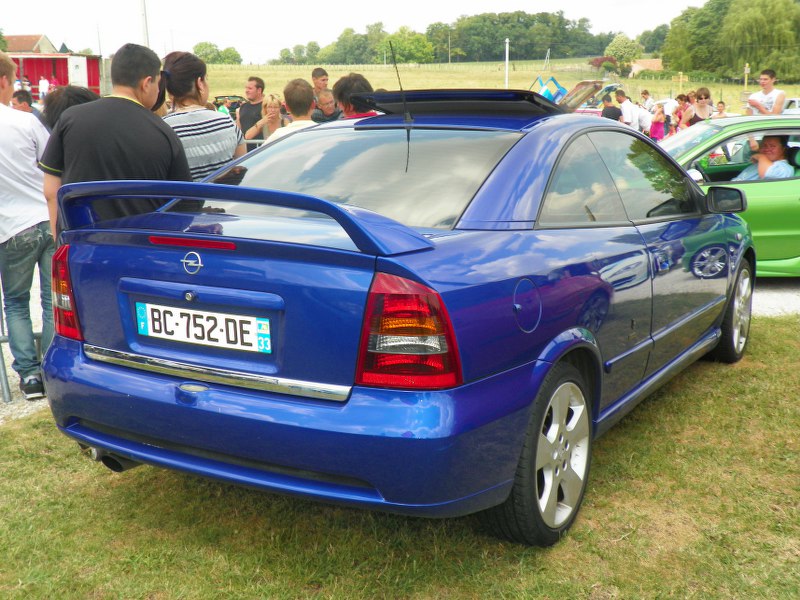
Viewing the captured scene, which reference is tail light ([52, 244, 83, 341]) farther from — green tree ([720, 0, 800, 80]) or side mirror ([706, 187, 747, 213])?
green tree ([720, 0, 800, 80])

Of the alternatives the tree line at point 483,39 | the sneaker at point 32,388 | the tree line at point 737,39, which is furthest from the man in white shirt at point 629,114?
the tree line at point 737,39

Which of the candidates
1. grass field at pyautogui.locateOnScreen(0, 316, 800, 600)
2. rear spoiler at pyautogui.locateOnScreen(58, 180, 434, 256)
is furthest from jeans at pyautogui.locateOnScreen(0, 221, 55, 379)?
rear spoiler at pyautogui.locateOnScreen(58, 180, 434, 256)

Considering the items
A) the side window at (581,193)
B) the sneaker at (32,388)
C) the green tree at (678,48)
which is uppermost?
the green tree at (678,48)

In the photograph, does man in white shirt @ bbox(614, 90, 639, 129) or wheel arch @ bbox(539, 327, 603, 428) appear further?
man in white shirt @ bbox(614, 90, 639, 129)

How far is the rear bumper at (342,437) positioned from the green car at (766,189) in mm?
5386

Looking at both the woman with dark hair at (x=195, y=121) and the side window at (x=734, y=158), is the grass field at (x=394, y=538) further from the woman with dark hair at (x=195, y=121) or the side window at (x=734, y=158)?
the side window at (x=734, y=158)

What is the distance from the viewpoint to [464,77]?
263 feet

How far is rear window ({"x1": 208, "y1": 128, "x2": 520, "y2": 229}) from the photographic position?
9.46 feet

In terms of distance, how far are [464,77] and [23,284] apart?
78979 millimetres

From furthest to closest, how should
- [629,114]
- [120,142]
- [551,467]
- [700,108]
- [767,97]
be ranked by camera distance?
1. [629,114]
2. [700,108]
3. [767,97]
4. [120,142]
5. [551,467]

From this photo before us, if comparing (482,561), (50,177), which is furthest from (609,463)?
(50,177)

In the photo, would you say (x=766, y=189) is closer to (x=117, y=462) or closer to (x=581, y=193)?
(x=581, y=193)

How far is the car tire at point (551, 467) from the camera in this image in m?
2.68

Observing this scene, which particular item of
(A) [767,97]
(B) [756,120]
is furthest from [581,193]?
(A) [767,97]
